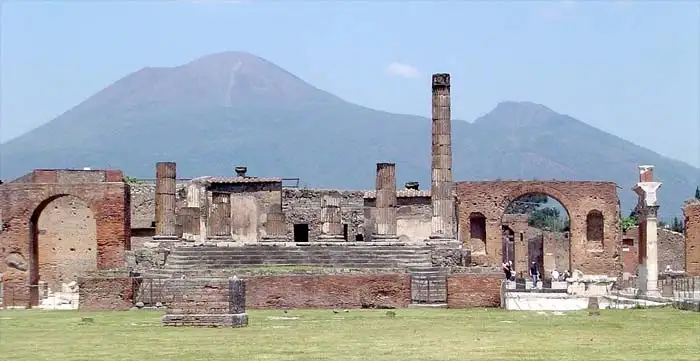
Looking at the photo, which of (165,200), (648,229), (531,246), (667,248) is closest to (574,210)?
(667,248)

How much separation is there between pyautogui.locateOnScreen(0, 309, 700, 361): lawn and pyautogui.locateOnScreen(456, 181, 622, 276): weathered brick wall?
91.5ft

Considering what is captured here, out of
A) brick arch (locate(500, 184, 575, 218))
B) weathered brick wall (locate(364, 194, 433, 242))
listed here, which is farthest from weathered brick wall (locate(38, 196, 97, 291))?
brick arch (locate(500, 184, 575, 218))

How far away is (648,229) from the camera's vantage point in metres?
42.8

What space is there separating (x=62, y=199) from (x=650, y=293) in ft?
86.2

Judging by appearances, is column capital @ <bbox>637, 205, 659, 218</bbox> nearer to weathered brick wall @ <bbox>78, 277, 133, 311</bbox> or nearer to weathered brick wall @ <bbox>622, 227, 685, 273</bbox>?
weathered brick wall @ <bbox>78, 277, 133, 311</bbox>

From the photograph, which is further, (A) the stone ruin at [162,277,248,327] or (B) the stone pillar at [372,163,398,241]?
(B) the stone pillar at [372,163,398,241]

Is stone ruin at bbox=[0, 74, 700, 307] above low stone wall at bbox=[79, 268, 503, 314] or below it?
above

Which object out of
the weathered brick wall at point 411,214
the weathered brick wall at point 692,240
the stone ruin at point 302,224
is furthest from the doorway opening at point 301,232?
the weathered brick wall at point 692,240

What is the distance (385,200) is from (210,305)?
2264 centimetres

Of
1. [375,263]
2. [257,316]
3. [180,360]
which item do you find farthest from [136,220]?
[180,360]

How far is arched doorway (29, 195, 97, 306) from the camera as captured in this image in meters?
55.5

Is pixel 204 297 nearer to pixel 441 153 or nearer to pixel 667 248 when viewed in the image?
pixel 441 153

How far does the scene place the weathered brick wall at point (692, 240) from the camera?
1877 inches

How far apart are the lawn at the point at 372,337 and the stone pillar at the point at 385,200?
16.4 meters
